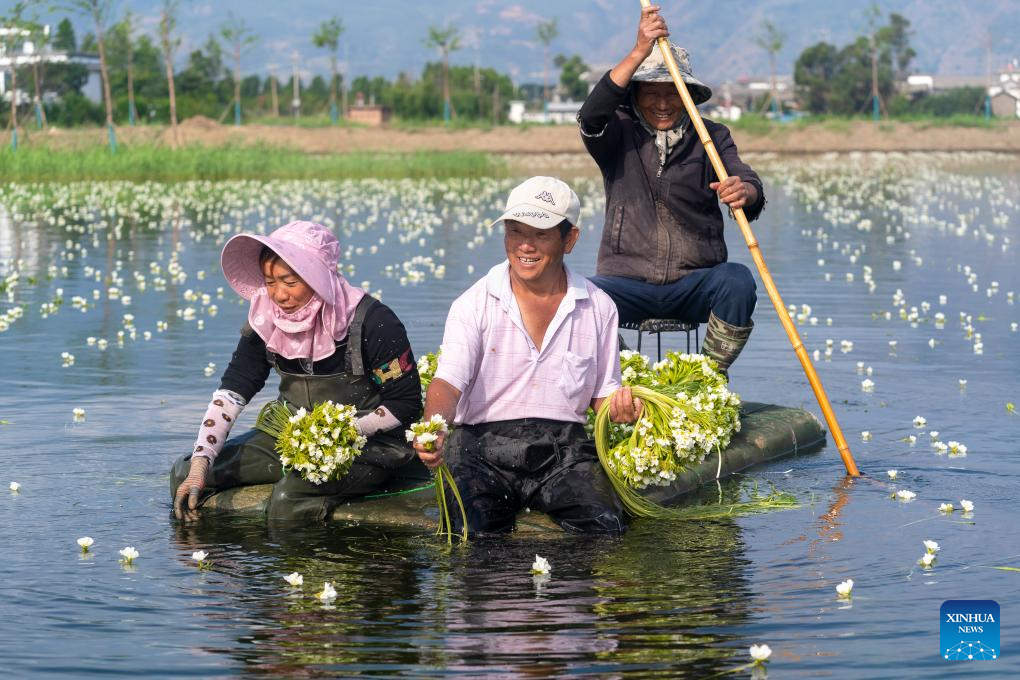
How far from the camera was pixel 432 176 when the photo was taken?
47.0 m

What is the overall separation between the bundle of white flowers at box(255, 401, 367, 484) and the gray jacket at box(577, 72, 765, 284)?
244cm

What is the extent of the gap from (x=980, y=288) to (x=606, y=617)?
12.2 meters

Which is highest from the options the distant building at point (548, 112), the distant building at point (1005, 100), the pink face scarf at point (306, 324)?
the pink face scarf at point (306, 324)

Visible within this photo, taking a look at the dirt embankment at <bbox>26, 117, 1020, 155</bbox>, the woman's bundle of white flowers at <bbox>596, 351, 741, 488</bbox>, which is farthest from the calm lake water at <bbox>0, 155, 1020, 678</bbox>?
the dirt embankment at <bbox>26, 117, 1020, 155</bbox>

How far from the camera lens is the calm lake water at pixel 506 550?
5309 mm

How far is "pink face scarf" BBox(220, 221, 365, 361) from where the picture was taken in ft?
22.3

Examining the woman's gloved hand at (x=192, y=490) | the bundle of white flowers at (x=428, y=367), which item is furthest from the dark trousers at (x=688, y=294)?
the woman's gloved hand at (x=192, y=490)

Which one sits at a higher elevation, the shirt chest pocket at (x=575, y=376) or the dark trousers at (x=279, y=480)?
the shirt chest pocket at (x=575, y=376)

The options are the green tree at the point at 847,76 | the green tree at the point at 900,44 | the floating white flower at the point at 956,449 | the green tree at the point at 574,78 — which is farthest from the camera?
the green tree at the point at 574,78

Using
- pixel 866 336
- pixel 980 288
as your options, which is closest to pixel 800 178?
pixel 980 288

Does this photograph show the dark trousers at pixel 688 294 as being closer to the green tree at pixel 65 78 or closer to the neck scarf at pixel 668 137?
the neck scarf at pixel 668 137

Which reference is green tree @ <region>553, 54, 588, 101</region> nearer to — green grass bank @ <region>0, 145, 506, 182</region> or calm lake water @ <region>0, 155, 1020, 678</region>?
green grass bank @ <region>0, 145, 506, 182</region>

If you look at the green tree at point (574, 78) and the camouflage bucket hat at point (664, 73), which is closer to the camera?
the camouflage bucket hat at point (664, 73)

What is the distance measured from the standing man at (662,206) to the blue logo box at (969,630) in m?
3.12
